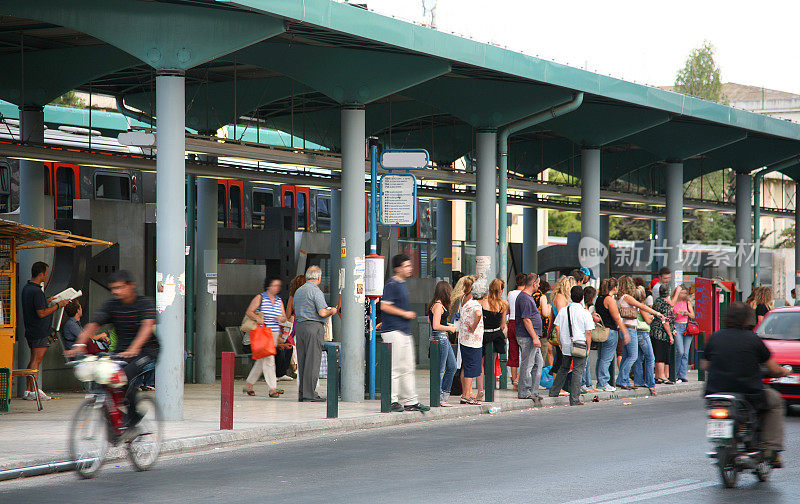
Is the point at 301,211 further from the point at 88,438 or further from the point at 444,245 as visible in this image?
the point at 88,438

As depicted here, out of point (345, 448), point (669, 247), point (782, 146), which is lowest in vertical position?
point (345, 448)

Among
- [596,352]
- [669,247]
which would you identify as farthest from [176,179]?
[669,247]

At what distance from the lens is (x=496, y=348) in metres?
15.9

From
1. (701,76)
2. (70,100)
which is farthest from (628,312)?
(701,76)

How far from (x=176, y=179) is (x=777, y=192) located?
191ft

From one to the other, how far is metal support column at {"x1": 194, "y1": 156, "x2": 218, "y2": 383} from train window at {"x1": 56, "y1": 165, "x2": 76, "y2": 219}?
498 centimetres

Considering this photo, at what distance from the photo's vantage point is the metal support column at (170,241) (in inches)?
516

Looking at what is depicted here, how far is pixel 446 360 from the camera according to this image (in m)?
15.5

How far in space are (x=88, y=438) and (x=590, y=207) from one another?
48.6 ft

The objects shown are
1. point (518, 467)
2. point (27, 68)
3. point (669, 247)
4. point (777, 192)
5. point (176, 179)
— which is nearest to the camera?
point (518, 467)

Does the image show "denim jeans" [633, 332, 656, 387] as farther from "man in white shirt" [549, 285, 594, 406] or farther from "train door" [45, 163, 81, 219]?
"train door" [45, 163, 81, 219]

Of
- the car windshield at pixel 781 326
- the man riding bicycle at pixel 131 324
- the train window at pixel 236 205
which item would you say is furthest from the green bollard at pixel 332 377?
the train window at pixel 236 205

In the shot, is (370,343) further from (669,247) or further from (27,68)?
(669,247)

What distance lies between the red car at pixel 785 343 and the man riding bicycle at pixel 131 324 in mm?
8240
